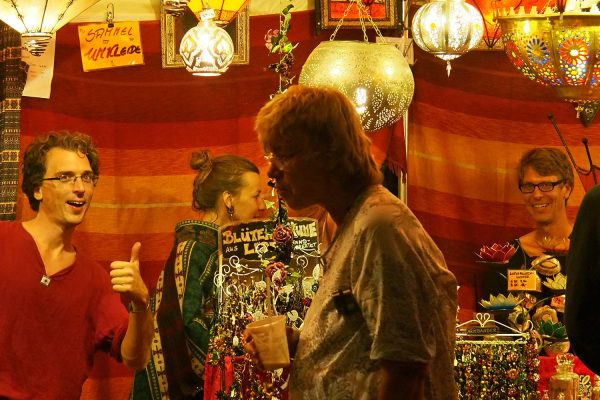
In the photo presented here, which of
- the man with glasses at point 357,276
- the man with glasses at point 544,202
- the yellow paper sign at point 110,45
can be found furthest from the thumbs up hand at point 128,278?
the man with glasses at point 544,202

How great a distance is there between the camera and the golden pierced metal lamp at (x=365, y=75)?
13.6ft

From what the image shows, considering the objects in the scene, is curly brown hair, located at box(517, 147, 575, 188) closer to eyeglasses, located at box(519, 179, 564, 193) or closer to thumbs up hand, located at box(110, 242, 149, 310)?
eyeglasses, located at box(519, 179, 564, 193)

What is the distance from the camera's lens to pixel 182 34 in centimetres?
506

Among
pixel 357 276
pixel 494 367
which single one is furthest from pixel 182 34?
pixel 357 276

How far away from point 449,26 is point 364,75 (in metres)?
Result: 0.50

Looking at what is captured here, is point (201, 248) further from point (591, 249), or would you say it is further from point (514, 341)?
point (591, 249)

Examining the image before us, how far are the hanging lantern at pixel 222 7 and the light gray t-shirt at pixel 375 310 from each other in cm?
223

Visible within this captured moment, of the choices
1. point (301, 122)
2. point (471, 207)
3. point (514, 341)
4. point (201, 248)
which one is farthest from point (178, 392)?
A: point (301, 122)

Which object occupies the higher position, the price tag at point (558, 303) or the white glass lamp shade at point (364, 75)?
the white glass lamp shade at point (364, 75)

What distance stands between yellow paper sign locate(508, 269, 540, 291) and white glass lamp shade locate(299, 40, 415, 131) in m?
0.79

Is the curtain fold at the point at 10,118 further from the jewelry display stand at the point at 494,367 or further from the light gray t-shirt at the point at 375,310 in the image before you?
the light gray t-shirt at the point at 375,310

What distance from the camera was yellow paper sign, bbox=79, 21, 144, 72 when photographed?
5.01 meters

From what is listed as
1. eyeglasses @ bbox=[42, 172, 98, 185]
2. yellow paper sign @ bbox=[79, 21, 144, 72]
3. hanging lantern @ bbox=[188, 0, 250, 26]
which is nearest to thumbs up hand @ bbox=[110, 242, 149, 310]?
eyeglasses @ bbox=[42, 172, 98, 185]

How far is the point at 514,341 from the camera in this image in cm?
359
